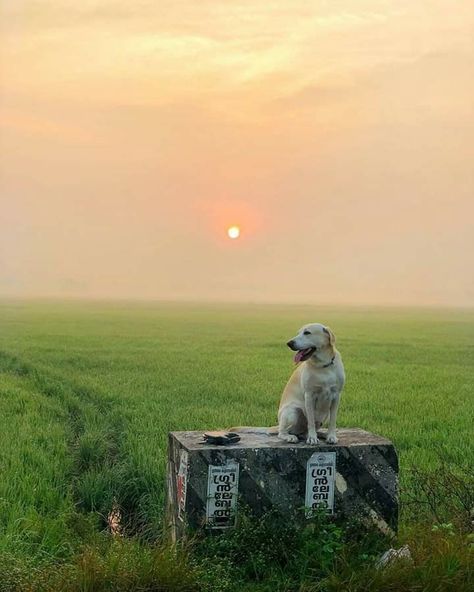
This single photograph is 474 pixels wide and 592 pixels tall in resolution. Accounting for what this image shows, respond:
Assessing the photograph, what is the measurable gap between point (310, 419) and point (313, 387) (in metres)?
0.20

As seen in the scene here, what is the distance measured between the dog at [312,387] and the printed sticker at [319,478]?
10 cm

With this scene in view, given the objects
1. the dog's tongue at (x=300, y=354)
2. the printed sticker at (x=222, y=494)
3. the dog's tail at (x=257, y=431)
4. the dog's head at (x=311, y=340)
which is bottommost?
the printed sticker at (x=222, y=494)

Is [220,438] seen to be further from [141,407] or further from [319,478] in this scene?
[141,407]

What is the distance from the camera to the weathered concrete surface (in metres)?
4.45

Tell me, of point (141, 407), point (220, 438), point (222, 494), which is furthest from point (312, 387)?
point (141, 407)

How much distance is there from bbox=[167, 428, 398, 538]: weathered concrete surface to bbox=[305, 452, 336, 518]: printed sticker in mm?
14

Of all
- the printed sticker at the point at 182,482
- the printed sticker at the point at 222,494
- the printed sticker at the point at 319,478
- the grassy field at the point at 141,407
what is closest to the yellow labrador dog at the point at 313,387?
the printed sticker at the point at 319,478

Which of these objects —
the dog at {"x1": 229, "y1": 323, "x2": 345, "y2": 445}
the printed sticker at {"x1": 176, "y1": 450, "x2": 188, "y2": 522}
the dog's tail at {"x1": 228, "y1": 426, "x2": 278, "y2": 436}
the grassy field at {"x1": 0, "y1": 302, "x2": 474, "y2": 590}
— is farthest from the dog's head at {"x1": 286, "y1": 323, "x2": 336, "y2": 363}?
the grassy field at {"x1": 0, "y1": 302, "x2": 474, "y2": 590}

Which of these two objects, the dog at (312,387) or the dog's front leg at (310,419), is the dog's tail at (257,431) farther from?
the dog's front leg at (310,419)

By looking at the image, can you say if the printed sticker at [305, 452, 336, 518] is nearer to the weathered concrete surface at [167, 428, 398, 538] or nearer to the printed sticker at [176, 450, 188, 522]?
the weathered concrete surface at [167, 428, 398, 538]

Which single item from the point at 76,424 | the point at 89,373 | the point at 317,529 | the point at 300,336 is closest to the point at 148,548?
the point at 317,529

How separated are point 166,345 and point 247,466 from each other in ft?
50.1

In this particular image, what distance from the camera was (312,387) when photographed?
4.69 metres

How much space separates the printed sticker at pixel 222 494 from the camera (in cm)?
445
